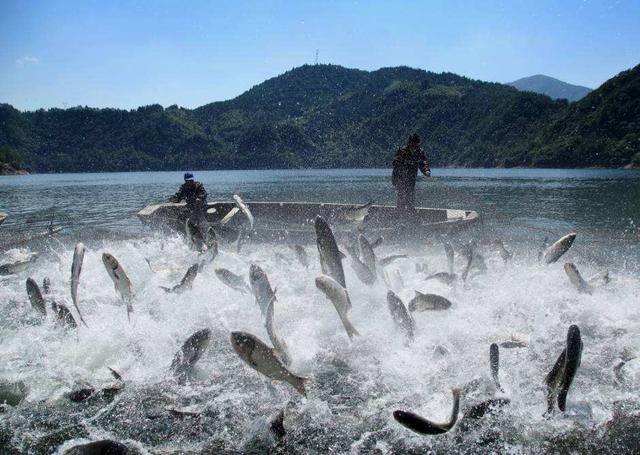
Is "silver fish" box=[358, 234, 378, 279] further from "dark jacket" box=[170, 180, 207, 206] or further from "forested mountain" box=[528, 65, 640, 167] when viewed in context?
"forested mountain" box=[528, 65, 640, 167]

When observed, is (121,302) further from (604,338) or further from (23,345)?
(604,338)

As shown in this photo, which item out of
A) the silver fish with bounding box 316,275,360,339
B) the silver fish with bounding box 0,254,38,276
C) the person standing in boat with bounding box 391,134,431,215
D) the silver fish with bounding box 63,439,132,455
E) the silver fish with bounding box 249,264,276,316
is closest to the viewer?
the silver fish with bounding box 63,439,132,455

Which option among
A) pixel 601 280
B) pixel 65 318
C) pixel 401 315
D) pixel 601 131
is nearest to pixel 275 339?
pixel 401 315

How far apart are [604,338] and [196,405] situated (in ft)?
20.6

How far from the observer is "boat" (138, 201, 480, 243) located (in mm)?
14109

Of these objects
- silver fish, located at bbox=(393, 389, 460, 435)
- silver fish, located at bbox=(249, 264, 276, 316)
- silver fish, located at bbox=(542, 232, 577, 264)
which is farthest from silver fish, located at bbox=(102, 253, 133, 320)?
silver fish, located at bbox=(542, 232, 577, 264)

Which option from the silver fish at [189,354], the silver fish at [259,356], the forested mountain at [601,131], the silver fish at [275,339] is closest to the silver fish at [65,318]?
the silver fish at [189,354]

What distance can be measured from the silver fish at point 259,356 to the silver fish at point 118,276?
361cm

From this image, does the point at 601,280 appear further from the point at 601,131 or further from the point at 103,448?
the point at 601,131

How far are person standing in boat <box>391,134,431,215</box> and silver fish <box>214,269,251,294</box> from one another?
739cm

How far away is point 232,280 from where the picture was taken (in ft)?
26.8

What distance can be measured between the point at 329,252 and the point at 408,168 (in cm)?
795

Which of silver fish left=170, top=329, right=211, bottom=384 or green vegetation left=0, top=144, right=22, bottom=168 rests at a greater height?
green vegetation left=0, top=144, right=22, bottom=168

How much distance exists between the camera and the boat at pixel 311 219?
14.1m
